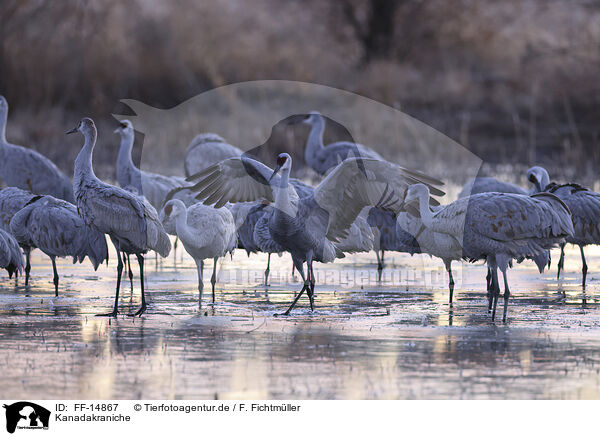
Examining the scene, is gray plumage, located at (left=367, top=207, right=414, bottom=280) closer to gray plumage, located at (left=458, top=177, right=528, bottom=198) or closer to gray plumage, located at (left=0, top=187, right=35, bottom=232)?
gray plumage, located at (left=458, top=177, right=528, bottom=198)

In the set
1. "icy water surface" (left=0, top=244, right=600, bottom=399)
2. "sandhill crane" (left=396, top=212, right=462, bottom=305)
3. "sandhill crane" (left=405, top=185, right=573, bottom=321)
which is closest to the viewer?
"icy water surface" (left=0, top=244, right=600, bottom=399)

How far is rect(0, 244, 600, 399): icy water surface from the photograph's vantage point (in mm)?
7574

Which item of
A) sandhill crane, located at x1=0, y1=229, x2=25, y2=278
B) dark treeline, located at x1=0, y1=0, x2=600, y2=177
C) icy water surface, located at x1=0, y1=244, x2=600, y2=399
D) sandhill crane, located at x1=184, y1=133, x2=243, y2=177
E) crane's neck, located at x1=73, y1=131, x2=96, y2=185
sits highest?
dark treeline, located at x1=0, y1=0, x2=600, y2=177

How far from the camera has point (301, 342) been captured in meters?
9.19

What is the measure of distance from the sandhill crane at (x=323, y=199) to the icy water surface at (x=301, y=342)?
61 centimetres

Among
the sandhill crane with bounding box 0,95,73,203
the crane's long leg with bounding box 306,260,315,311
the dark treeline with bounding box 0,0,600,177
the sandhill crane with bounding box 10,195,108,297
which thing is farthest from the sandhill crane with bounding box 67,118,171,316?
the dark treeline with bounding box 0,0,600,177

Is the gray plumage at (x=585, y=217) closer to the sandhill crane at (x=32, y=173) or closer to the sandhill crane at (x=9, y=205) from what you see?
the sandhill crane at (x=9, y=205)

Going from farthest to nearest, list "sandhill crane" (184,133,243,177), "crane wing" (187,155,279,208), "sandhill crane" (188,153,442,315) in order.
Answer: "sandhill crane" (184,133,243,177), "crane wing" (187,155,279,208), "sandhill crane" (188,153,442,315)

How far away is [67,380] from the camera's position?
7.73 m

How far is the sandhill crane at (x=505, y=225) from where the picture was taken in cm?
1050

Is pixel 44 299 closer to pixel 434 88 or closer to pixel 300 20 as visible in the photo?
pixel 434 88

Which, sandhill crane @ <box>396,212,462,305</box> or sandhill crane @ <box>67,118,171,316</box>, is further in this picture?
sandhill crane @ <box>396,212,462,305</box>

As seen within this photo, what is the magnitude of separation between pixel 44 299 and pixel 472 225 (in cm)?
426
